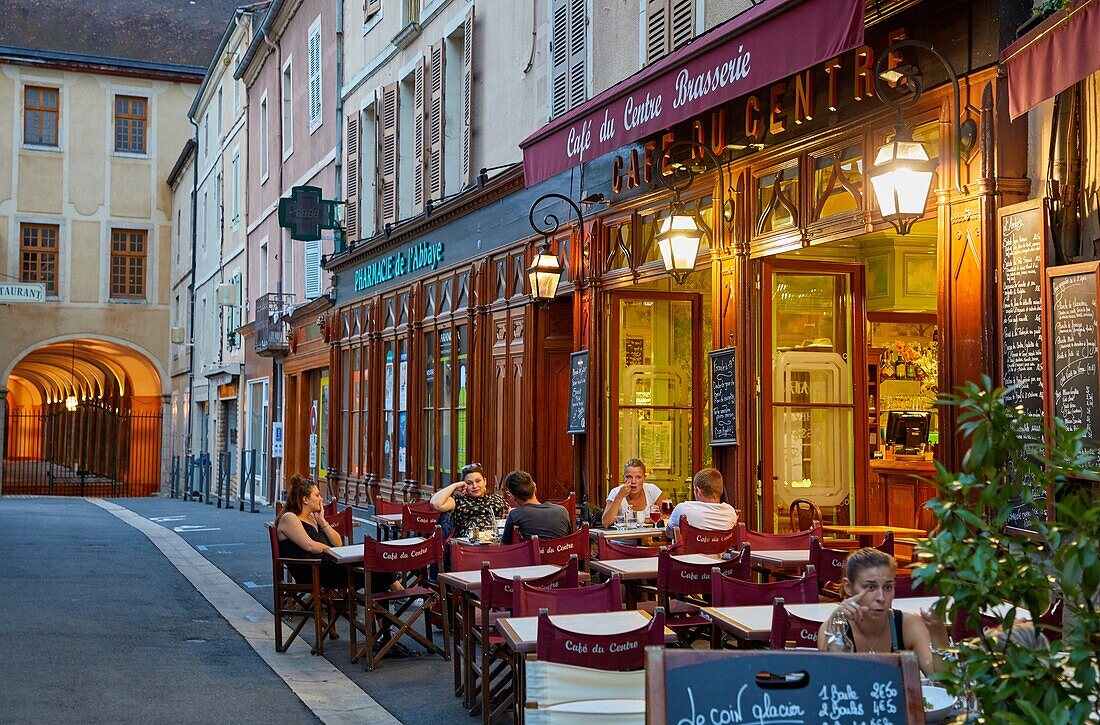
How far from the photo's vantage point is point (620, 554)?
29.0 ft

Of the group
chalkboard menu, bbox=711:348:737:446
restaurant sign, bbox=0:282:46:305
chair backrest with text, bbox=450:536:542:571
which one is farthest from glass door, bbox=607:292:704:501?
restaurant sign, bbox=0:282:46:305

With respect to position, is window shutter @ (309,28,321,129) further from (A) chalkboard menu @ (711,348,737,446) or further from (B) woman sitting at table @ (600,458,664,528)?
(A) chalkboard menu @ (711,348,737,446)

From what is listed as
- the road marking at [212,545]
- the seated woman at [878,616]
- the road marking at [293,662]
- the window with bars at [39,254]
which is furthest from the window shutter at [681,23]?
the window with bars at [39,254]

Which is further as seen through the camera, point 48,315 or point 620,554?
point 48,315

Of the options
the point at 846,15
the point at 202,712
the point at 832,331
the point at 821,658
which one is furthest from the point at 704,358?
the point at 821,658

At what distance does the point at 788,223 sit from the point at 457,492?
3.61m

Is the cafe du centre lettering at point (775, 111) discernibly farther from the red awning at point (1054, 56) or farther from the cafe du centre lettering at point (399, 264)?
the cafe du centre lettering at point (399, 264)

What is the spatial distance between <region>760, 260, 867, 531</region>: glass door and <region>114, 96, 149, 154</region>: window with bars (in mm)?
34538

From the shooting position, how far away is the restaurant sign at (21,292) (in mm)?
33844

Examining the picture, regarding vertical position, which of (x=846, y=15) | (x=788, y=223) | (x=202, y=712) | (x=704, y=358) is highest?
(x=846, y=15)

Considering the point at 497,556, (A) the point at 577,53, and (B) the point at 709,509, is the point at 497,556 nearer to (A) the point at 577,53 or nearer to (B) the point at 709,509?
(B) the point at 709,509

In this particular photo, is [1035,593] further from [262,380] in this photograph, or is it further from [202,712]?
[262,380]

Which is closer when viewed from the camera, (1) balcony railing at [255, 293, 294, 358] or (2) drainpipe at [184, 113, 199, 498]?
(1) balcony railing at [255, 293, 294, 358]

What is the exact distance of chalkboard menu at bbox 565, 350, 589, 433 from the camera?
44.2ft
